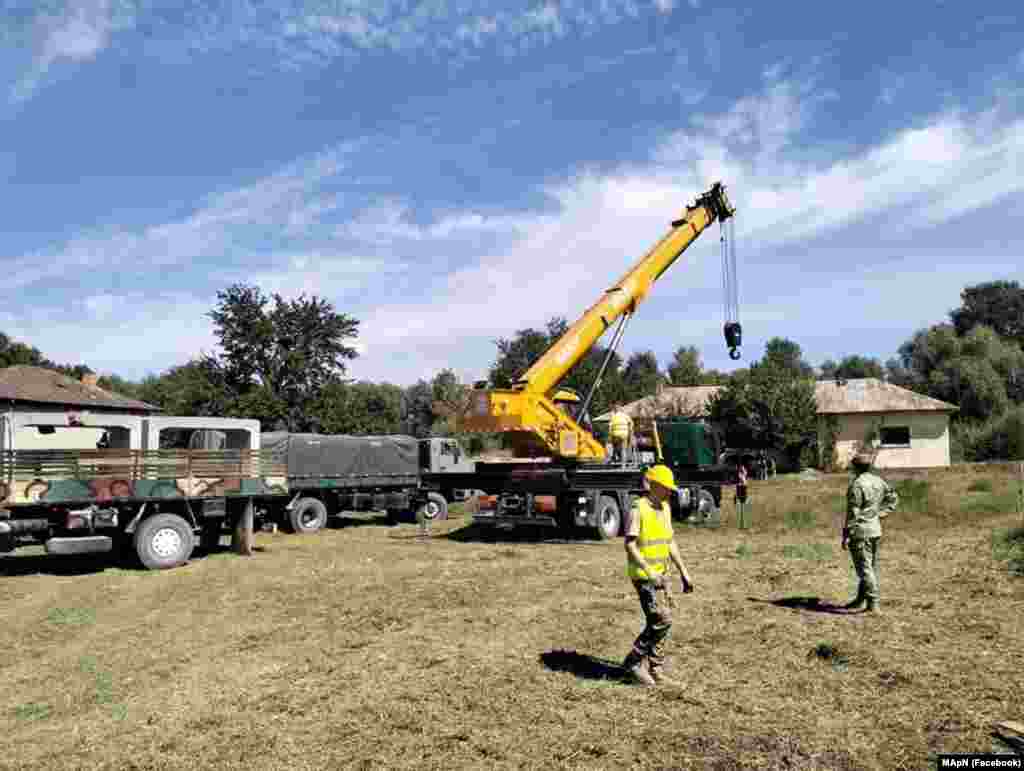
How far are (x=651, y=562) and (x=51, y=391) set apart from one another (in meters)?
44.2

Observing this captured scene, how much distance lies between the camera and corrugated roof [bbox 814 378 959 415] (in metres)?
44.8

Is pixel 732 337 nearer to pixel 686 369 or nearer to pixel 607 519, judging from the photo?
pixel 607 519

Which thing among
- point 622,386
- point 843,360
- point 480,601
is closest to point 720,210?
point 480,601

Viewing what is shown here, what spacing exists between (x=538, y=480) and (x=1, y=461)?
940 cm

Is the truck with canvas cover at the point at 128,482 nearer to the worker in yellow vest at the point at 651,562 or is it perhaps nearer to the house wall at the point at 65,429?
the house wall at the point at 65,429

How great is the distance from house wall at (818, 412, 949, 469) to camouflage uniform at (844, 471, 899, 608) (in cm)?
3632

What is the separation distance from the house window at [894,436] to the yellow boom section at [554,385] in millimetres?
30676

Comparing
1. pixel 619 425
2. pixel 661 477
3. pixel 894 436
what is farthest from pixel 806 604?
pixel 894 436

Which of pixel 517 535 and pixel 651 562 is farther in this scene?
pixel 517 535

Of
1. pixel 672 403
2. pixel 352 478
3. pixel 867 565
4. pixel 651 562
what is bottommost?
pixel 867 565

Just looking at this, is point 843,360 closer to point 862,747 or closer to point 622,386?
point 622,386

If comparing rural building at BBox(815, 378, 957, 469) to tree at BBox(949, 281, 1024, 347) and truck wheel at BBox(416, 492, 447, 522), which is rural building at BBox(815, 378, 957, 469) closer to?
truck wheel at BBox(416, 492, 447, 522)

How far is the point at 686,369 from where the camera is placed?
96.7 meters

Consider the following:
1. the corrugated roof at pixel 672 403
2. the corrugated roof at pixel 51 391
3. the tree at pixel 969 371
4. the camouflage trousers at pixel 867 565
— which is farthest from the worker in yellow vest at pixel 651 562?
the tree at pixel 969 371
